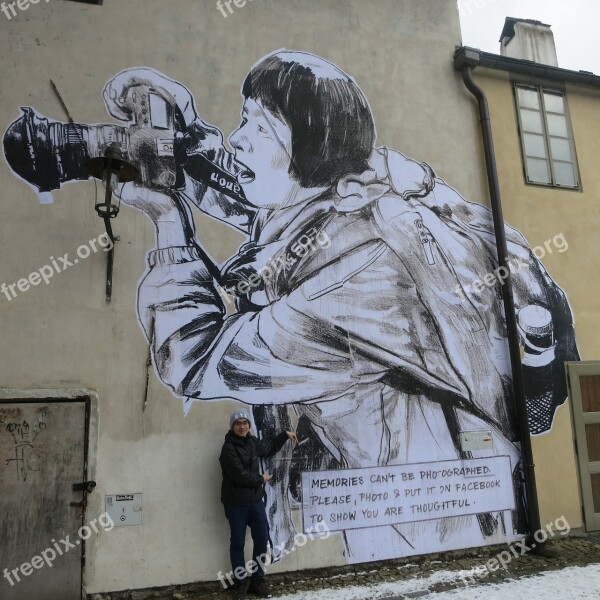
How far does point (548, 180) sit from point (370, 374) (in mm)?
3886

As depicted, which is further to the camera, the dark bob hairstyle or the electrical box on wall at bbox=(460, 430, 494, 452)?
the dark bob hairstyle

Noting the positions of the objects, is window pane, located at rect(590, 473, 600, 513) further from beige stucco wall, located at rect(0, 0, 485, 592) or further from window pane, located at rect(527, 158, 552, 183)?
window pane, located at rect(527, 158, 552, 183)

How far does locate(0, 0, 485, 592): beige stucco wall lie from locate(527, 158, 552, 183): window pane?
206 cm

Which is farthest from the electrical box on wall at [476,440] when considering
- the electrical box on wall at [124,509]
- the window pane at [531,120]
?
the window pane at [531,120]

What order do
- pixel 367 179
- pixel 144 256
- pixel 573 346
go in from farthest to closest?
pixel 573 346, pixel 367 179, pixel 144 256

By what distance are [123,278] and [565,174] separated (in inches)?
241

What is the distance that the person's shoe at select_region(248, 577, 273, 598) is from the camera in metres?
5.47

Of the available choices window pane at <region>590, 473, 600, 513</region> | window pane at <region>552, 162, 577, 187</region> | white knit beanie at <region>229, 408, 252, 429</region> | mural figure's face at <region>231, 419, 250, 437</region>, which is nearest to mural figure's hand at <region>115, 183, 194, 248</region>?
white knit beanie at <region>229, 408, 252, 429</region>

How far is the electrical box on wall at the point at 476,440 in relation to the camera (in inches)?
269

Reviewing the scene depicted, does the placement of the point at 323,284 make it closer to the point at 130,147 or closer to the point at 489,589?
the point at 130,147

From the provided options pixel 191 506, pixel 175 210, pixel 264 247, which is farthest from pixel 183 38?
pixel 191 506

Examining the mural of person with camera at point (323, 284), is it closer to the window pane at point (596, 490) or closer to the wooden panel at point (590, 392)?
the wooden panel at point (590, 392)

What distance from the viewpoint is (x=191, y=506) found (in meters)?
5.68

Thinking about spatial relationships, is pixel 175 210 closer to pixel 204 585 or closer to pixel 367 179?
pixel 367 179
